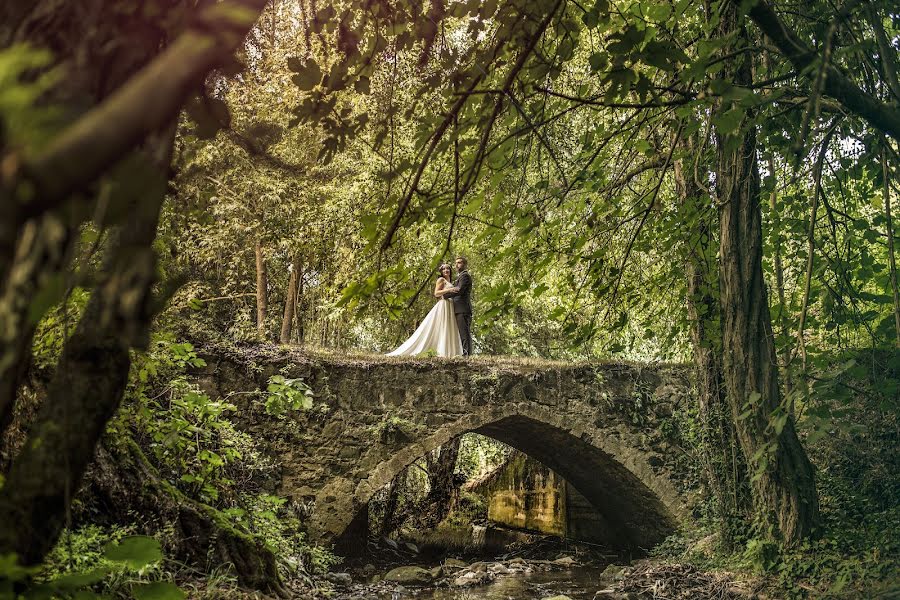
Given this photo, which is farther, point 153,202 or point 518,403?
point 518,403

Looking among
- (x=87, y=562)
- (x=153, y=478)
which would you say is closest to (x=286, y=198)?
(x=153, y=478)

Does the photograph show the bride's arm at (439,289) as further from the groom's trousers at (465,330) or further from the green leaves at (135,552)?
the green leaves at (135,552)

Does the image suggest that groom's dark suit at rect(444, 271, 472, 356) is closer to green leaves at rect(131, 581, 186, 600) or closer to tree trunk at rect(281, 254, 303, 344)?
tree trunk at rect(281, 254, 303, 344)

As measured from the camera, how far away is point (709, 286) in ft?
17.3

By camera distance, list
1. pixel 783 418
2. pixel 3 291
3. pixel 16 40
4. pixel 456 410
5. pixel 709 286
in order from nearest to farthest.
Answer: pixel 3 291 → pixel 16 40 → pixel 783 418 → pixel 709 286 → pixel 456 410

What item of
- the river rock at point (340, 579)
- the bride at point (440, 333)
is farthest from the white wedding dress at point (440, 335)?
the river rock at point (340, 579)

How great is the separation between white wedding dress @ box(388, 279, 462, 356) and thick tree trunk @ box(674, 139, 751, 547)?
398cm

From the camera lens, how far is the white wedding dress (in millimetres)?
10852

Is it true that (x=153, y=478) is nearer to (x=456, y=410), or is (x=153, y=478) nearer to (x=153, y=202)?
(x=153, y=202)

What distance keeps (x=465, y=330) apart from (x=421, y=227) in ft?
26.2

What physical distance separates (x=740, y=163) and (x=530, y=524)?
29.6ft

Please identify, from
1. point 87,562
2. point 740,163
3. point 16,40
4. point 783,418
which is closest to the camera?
point 16,40

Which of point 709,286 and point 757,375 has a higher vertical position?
point 709,286

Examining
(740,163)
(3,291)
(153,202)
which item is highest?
(740,163)
